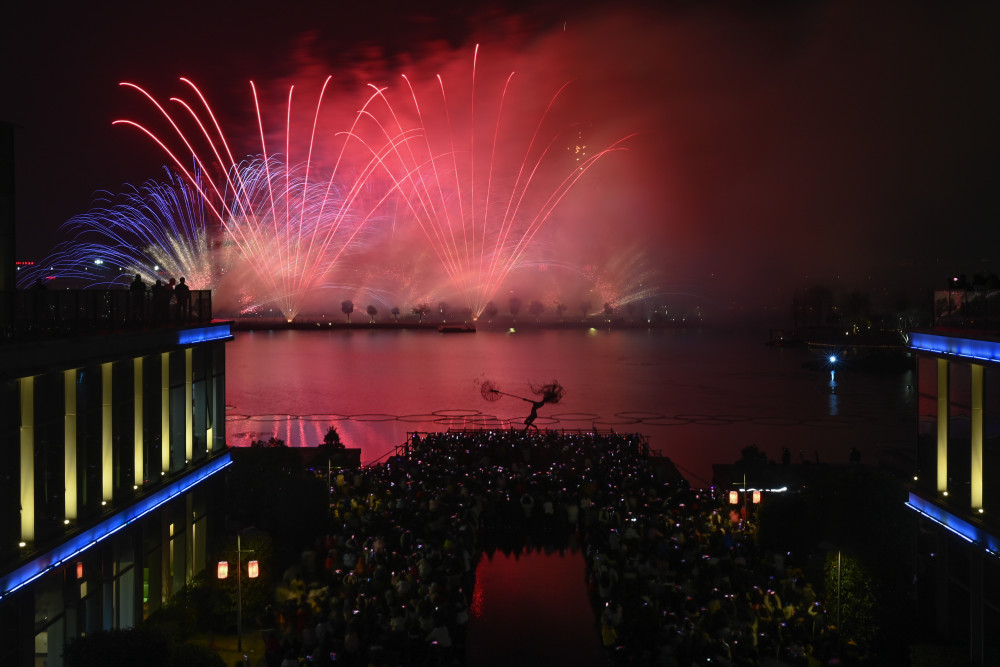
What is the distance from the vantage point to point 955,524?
10.2m

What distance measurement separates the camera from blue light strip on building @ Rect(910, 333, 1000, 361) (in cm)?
954

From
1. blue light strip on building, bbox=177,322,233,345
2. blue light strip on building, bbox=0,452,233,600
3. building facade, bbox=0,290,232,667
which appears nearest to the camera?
blue light strip on building, bbox=0,452,233,600

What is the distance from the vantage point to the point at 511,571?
44.9 feet

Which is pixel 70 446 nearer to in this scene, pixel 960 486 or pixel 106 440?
pixel 106 440

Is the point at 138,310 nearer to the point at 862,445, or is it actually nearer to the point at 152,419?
the point at 152,419

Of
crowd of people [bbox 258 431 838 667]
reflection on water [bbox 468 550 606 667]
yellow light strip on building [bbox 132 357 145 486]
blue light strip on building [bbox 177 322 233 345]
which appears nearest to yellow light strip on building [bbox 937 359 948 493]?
crowd of people [bbox 258 431 838 667]

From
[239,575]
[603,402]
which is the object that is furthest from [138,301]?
[603,402]

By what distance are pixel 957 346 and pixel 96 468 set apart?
417 inches

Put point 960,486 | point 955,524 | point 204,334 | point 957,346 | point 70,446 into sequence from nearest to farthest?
point 70,446 → point 955,524 → point 957,346 → point 960,486 → point 204,334

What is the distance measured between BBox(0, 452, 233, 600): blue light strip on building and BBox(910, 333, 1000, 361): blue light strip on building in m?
10.4

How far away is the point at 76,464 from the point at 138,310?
2.72 m

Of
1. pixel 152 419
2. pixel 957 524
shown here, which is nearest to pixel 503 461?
pixel 152 419

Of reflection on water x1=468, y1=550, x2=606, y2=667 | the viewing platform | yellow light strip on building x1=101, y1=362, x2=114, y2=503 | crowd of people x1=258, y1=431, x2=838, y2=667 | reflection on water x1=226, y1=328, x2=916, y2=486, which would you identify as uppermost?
the viewing platform

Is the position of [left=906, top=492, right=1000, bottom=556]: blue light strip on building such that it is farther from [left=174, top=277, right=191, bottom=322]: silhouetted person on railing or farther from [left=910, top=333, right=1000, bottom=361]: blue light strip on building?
[left=174, top=277, right=191, bottom=322]: silhouetted person on railing
